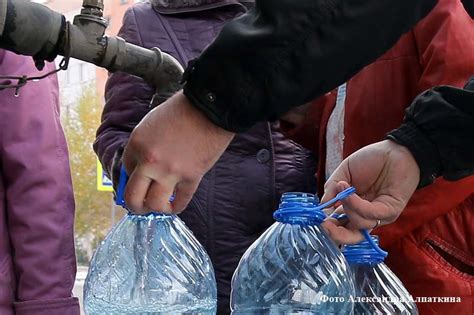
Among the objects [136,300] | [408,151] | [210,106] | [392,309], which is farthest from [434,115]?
[136,300]

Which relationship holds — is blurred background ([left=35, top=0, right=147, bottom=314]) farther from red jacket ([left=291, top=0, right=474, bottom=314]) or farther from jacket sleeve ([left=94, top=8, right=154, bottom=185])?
red jacket ([left=291, top=0, right=474, bottom=314])

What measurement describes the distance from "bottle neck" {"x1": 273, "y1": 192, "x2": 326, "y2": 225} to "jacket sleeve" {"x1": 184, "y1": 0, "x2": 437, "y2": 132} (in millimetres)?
213

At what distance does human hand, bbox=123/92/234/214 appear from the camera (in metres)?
1.02

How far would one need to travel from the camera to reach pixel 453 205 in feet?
5.11

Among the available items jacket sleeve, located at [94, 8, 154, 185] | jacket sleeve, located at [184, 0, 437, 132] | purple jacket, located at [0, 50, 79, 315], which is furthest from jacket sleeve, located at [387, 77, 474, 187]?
purple jacket, located at [0, 50, 79, 315]

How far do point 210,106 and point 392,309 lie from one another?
0.57 meters

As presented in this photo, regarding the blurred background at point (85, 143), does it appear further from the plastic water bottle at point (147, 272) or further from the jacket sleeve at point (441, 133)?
the jacket sleeve at point (441, 133)

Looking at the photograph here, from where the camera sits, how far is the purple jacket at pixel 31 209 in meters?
1.86

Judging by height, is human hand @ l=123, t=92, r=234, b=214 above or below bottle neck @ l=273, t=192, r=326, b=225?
above

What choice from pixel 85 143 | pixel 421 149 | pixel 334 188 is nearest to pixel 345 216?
pixel 334 188

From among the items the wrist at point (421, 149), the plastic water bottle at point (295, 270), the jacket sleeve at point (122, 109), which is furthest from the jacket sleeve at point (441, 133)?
the jacket sleeve at point (122, 109)

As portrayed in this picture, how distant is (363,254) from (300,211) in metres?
0.17

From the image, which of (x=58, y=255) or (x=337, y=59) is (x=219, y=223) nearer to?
(x=58, y=255)

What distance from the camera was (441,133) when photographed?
1.41 metres
